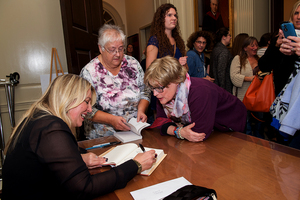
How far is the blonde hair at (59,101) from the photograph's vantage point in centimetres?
99

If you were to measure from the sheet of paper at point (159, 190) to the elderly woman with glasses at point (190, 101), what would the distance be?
53 centimetres

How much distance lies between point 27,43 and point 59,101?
2684 mm

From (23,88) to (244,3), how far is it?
201 inches

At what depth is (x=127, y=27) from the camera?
875cm

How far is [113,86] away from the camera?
1.95 metres

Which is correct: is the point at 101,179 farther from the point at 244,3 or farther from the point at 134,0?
the point at 134,0

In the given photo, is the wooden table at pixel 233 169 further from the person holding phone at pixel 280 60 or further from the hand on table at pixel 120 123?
the person holding phone at pixel 280 60

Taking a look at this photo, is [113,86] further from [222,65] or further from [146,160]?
[222,65]

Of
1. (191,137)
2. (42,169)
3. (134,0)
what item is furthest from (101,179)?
(134,0)

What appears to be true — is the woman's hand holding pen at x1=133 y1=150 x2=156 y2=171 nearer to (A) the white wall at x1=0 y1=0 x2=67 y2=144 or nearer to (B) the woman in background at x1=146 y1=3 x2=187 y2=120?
(B) the woman in background at x1=146 y1=3 x2=187 y2=120

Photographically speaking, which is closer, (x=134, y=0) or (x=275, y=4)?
(x=275, y=4)

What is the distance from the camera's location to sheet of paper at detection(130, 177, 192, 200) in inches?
34.1

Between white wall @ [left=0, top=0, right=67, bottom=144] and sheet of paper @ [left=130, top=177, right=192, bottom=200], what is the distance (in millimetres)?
2940

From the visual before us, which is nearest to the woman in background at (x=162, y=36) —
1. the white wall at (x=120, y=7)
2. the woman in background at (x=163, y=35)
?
the woman in background at (x=163, y=35)
